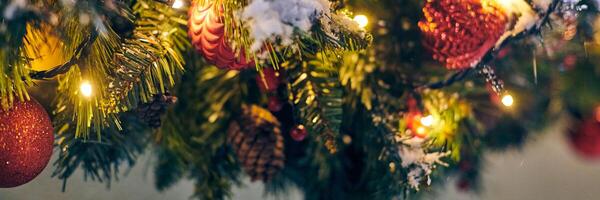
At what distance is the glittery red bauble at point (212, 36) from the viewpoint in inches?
15.1

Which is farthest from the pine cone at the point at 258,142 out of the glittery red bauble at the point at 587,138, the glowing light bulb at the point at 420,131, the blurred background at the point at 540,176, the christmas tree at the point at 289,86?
the glittery red bauble at the point at 587,138

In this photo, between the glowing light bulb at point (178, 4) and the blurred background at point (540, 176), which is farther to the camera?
the blurred background at point (540, 176)

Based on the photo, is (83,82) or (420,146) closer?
(83,82)

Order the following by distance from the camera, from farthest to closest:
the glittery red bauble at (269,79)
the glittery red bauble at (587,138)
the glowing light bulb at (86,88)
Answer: the glittery red bauble at (587,138), the glittery red bauble at (269,79), the glowing light bulb at (86,88)

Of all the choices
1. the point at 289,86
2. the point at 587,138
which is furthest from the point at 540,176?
the point at 289,86

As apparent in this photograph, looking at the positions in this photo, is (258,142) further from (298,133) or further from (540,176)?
(540,176)

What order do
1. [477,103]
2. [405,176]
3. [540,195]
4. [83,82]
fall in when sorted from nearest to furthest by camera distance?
1. [83,82]
2. [405,176]
3. [477,103]
4. [540,195]

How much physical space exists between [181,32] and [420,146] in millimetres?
206

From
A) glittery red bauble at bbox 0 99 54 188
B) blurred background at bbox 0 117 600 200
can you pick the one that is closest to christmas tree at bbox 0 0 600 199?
glittery red bauble at bbox 0 99 54 188

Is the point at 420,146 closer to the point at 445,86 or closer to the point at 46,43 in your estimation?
the point at 445,86

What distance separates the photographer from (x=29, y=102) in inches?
14.6

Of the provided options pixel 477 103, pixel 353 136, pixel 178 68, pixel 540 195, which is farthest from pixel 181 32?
pixel 540 195

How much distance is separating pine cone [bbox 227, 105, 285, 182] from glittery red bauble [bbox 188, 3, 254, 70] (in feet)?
0.38

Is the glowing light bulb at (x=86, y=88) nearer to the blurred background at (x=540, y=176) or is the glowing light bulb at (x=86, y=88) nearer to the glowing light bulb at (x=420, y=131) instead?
the glowing light bulb at (x=420, y=131)
